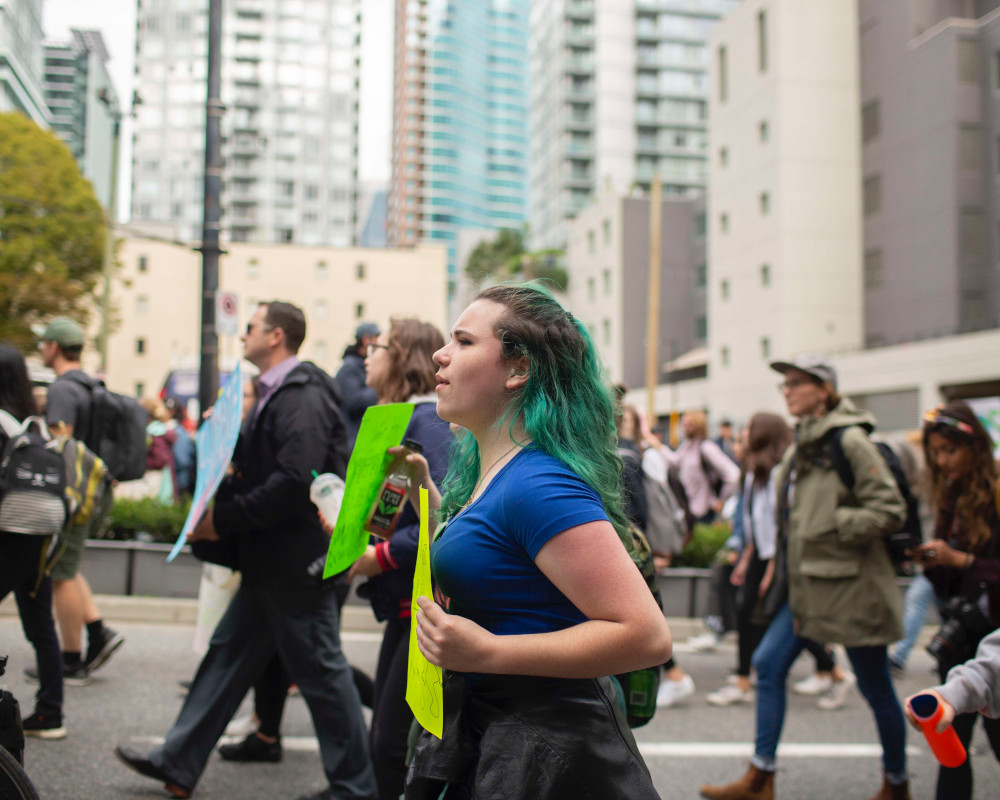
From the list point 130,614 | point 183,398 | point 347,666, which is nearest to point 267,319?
point 347,666

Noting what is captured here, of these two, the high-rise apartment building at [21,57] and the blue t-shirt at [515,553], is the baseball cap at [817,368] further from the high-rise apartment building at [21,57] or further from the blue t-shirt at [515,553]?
the high-rise apartment building at [21,57]

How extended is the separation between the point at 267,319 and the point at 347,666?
154 centimetres

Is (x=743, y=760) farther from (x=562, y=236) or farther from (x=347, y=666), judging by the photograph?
(x=562, y=236)

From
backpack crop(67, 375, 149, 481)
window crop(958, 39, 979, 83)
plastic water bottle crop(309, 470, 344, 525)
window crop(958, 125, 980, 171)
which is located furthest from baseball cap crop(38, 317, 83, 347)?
window crop(958, 39, 979, 83)

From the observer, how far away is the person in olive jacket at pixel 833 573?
4102mm

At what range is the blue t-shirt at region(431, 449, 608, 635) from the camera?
179 cm

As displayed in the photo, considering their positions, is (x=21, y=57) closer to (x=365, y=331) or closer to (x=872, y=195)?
(x=872, y=195)

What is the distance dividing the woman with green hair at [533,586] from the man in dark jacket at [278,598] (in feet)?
6.06

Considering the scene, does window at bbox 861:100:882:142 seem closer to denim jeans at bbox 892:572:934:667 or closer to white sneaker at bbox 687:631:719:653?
denim jeans at bbox 892:572:934:667

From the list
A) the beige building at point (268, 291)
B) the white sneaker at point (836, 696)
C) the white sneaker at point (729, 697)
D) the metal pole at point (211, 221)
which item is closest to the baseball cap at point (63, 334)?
the metal pole at point (211, 221)

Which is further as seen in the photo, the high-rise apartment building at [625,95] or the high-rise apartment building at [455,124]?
the high-rise apartment building at [455,124]

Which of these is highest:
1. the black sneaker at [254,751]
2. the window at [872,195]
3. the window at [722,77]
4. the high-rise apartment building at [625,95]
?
the high-rise apartment building at [625,95]

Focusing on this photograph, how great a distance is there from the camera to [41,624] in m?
4.44

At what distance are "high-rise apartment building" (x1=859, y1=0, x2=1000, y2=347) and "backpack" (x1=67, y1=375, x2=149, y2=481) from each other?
111 ft
